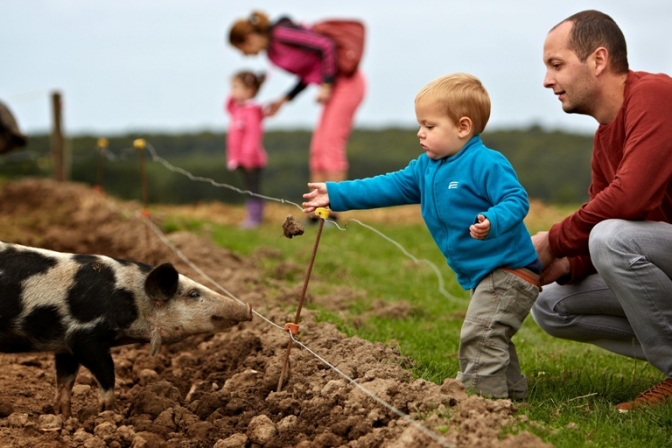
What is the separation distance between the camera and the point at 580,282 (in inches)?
193

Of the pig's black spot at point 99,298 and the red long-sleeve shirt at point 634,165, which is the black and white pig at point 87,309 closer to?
the pig's black spot at point 99,298

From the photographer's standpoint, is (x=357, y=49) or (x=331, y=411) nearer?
(x=331, y=411)

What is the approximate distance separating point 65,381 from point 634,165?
2.98m

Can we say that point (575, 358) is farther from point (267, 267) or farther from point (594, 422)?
point (267, 267)

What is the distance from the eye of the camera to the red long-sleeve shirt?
165 inches

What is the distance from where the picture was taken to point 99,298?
437cm

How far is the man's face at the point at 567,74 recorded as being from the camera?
4.42 m

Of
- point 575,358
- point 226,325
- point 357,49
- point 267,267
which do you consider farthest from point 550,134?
point 226,325

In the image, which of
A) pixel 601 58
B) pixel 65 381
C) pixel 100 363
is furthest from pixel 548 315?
pixel 65 381

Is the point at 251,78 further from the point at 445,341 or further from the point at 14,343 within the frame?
the point at 14,343

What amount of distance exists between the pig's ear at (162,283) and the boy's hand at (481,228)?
4.95 ft

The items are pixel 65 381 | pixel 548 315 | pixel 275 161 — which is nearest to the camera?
pixel 65 381

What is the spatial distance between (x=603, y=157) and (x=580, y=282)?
71 cm

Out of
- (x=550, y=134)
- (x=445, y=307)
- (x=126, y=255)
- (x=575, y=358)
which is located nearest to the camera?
(x=575, y=358)
